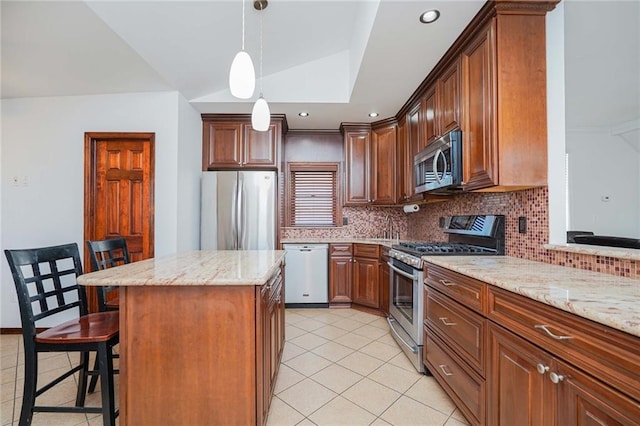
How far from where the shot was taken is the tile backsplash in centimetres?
155

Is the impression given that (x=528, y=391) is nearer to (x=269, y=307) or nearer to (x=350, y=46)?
(x=269, y=307)

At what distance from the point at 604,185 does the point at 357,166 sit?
313cm

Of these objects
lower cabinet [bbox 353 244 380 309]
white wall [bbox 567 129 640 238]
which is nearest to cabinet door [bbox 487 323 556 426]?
lower cabinet [bbox 353 244 380 309]

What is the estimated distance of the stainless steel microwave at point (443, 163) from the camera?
2.19 metres

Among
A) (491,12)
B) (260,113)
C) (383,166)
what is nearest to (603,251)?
(491,12)

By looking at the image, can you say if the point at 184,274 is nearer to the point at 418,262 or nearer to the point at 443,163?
the point at 418,262

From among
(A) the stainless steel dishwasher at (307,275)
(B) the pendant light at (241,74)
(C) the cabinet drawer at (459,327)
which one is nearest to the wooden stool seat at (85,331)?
(B) the pendant light at (241,74)

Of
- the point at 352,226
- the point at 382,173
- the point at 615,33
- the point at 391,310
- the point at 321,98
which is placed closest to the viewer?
the point at 615,33

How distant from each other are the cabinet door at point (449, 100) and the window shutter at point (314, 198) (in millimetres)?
1966

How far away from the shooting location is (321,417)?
5.71 feet

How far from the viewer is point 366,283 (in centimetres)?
366

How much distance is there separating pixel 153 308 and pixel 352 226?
316 cm

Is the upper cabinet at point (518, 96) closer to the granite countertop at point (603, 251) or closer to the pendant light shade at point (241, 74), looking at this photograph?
the granite countertop at point (603, 251)

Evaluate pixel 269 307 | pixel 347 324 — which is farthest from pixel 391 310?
pixel 269 307
